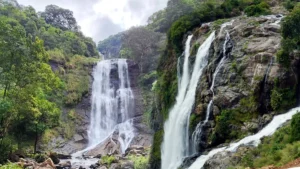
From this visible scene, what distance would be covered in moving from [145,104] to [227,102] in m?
31.8

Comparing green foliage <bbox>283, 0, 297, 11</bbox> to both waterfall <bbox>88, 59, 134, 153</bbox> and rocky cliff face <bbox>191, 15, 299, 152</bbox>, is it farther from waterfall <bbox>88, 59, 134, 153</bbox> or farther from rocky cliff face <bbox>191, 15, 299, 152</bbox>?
waterfall <bbox>88, 59, 134, 153</bbox>

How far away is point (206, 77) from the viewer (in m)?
17.8

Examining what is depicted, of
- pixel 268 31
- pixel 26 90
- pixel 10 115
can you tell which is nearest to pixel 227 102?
pixel 268 31

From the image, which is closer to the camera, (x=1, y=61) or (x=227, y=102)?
(x=227, y=102)

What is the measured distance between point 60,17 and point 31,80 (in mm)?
55683

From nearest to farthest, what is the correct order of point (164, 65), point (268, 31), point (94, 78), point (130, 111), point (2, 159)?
point (268, 31) → point (2, 159) → point (164, 65) → point (130, 111) → point (94, 78)

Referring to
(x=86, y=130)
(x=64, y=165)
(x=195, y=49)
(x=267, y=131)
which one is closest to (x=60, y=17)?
(x=86, y=130)

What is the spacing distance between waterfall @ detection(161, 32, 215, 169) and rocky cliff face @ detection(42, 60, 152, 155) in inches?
705

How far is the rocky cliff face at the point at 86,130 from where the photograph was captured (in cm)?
3806

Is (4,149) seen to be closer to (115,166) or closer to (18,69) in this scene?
(18,69)

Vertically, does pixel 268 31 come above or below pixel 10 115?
above

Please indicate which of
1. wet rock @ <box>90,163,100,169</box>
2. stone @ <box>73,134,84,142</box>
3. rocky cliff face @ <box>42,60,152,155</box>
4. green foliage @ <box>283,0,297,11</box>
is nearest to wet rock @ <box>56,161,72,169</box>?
wet rock @ <box>90,163,100,169</box>

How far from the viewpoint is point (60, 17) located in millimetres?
77562

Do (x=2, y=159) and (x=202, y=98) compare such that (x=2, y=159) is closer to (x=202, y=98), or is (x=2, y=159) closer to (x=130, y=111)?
(x=202, y=98)
